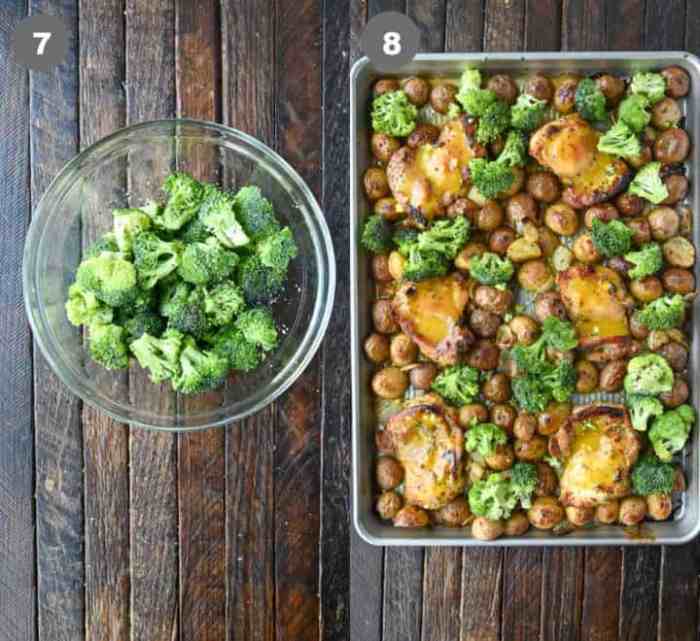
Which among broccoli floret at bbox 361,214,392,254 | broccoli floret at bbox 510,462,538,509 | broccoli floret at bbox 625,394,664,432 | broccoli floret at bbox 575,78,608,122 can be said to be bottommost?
broccoli floret at bbox 510,462,538,509

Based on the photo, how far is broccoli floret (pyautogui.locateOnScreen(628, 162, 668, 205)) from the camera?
2215mm

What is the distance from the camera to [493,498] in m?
2.22

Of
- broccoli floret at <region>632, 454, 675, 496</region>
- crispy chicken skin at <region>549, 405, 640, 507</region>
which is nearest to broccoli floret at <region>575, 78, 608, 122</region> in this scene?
crispy chicken skin at <region>549, 405, 640, 507</region>

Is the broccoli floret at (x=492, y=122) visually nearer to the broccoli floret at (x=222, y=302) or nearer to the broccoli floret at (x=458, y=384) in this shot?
the broccoli floret at (x=458, y=384)

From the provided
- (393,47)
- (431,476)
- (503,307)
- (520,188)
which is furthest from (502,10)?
(431,476)

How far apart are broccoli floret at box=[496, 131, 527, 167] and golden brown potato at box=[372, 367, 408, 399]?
1.89 ft

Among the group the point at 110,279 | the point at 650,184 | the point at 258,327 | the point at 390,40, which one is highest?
the point at 390,40

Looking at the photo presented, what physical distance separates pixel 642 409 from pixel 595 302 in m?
0.29

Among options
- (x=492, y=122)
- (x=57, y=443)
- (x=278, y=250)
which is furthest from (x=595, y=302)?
(x=57, y=443)

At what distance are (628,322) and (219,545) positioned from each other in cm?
119

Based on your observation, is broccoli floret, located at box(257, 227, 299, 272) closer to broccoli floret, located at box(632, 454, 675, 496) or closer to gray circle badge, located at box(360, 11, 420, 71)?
gray circle badge, located at box(360, 11, 420, 71)

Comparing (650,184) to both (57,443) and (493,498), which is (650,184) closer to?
(493,498)

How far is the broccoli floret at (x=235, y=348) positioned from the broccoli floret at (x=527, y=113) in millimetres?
839

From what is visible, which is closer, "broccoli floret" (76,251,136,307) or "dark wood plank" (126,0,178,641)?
"broccoli floret" (76,251,136,307)
